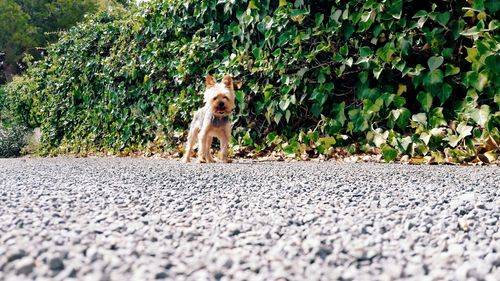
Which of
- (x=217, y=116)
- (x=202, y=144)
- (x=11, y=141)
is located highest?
(x=11, y=141)

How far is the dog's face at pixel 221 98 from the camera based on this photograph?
17.7 ft

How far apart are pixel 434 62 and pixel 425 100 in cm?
35

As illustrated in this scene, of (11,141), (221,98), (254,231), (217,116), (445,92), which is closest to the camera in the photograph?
(254,231)

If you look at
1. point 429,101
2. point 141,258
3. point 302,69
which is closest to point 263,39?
point 302,69

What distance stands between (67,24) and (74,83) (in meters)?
17.2

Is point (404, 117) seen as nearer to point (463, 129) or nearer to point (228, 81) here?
point (463, 129)

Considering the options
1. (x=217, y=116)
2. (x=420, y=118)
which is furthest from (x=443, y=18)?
(x=217, y=116)

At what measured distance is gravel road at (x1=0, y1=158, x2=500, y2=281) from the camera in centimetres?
131

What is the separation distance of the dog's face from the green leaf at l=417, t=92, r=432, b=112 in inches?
78.9

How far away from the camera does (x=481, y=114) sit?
422 centimetres

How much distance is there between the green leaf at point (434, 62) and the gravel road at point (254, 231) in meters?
1.61

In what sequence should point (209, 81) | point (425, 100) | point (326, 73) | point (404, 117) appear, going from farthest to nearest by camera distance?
point (209, 81), point (326, 73), point (404, 117), point (425, 100)

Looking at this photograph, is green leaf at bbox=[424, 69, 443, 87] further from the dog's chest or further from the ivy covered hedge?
the dog's chest

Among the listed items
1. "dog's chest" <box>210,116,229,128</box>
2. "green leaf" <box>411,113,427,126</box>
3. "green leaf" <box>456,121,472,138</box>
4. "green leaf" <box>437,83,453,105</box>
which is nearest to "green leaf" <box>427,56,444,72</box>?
"green leaf" <box>437,83,453,105</box>
